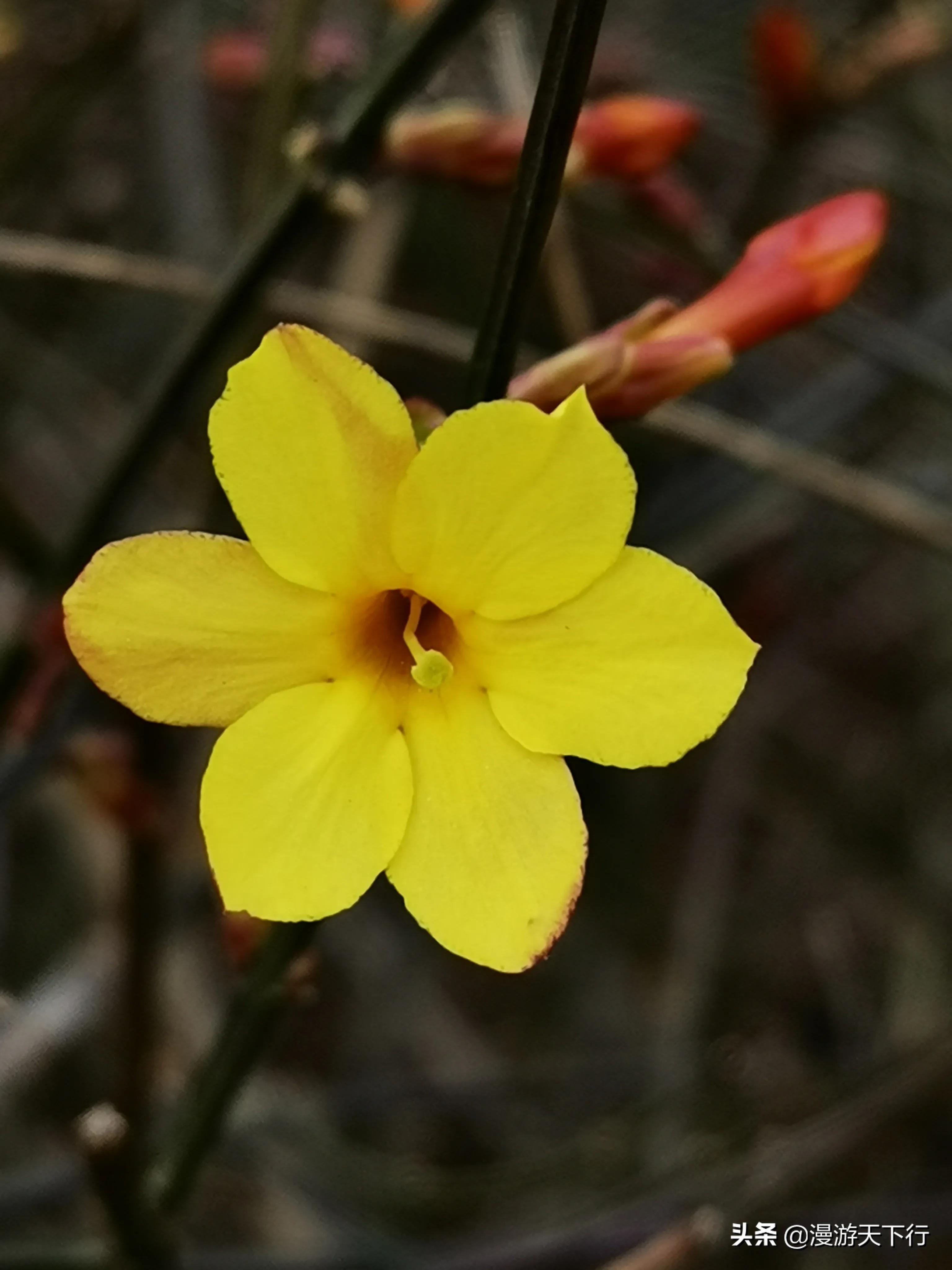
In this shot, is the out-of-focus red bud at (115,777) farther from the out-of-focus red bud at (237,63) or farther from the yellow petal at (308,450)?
the out-of-focus red bud at (237,63)

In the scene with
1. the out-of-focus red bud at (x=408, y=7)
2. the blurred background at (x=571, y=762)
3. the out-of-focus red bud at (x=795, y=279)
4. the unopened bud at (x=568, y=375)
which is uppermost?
the out-of-focus red bud at (x=408, y=7)

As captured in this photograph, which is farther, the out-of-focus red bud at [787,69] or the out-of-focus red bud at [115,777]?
the out-of-focus red bud at [787,69]

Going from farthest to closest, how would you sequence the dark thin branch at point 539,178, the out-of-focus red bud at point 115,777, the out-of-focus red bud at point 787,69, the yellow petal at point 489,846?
the out-of-focus red bud at point 787,69, the out-of-focus red bud at point 115,777, the yellow petal at point 489,846, the dark thin branch at point 539,178

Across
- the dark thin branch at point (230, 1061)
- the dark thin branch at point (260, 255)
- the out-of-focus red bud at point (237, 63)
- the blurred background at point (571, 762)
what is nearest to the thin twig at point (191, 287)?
the blurred background at point (571, 762)

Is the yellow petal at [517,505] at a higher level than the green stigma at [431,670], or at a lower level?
higher

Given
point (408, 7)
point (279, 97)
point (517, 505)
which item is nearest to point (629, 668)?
point (517, 505)

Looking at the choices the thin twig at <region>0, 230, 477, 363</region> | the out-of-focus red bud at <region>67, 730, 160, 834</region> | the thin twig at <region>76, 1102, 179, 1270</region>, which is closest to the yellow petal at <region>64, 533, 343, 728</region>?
the thin twig at <region>76, 1102, 179, 1270</region>

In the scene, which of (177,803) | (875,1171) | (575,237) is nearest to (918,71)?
(575,237)
